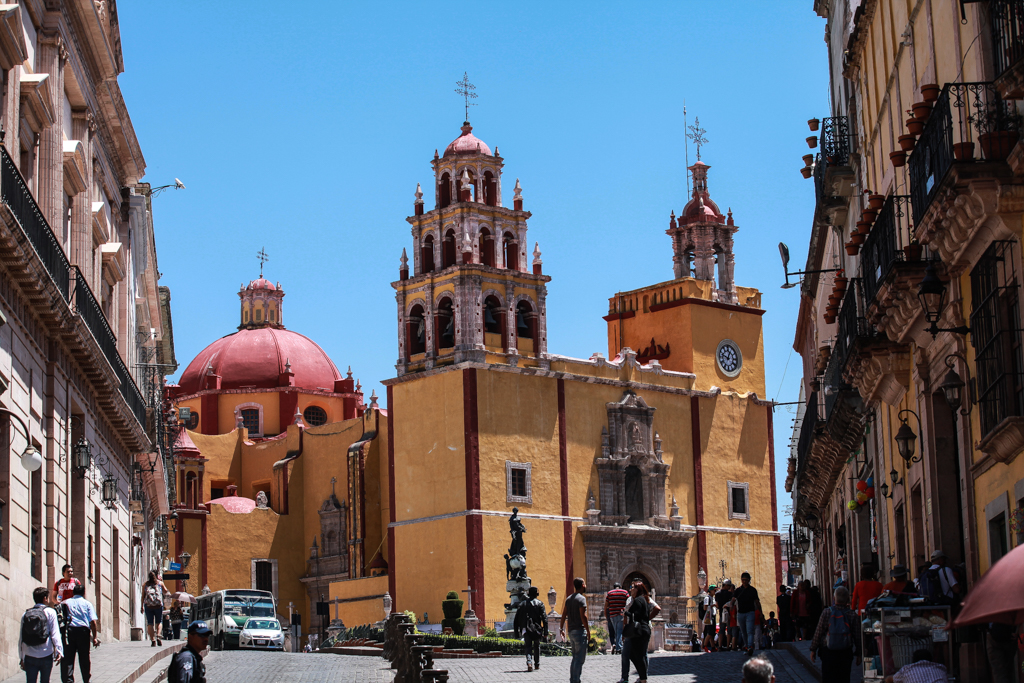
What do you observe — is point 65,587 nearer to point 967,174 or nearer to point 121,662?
point 121,662

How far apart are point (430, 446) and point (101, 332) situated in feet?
87.5

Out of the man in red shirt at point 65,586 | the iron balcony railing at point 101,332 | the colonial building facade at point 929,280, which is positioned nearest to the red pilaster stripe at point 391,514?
the iron balcony railing at point 101,332

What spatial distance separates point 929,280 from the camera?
1234cm

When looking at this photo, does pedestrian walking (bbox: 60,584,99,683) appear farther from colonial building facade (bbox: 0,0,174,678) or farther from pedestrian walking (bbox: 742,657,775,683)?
pedestrian walking (bbox: 742,657,775,683)

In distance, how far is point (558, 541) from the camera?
161 feet

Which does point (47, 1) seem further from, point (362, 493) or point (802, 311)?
point (362, 493)

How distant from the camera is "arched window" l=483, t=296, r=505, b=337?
5000cm

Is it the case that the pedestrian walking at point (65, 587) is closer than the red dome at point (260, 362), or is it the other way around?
the pedestrian walking at point (65, 587)

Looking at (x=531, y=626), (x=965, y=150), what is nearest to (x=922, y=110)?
(x=965, y=150)

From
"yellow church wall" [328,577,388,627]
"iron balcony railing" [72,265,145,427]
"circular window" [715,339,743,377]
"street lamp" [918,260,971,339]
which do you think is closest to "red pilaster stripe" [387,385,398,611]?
"yellow church wall" [328,577,388,627]

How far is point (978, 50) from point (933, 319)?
2848 mm

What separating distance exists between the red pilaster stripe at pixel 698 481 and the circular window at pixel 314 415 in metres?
18.1

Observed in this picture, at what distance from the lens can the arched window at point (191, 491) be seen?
58.8 meters

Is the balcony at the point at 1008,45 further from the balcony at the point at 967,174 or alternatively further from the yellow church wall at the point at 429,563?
the yellow church wall at the point at 429,563
